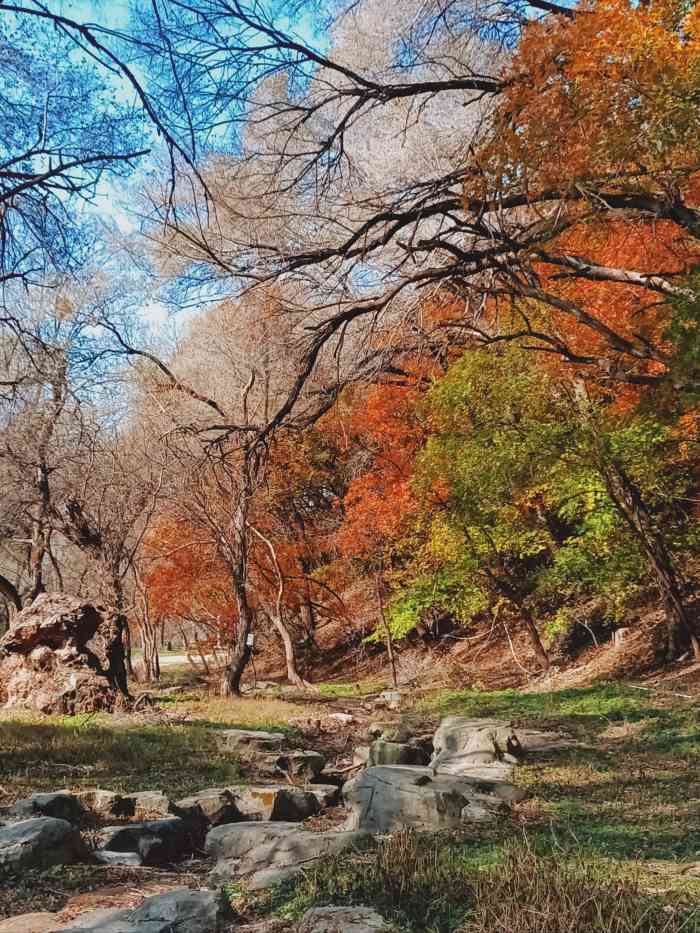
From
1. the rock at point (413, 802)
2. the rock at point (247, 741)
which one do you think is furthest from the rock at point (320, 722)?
the rock at point (413, 802)

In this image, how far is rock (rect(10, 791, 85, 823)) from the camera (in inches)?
254

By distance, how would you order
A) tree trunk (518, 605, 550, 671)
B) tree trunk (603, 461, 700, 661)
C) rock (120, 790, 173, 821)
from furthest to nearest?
tree trunk (518, 605, 550, 671) → tree trunk (603, 461, 700, 661) → rock (120, 790, 173, 821)

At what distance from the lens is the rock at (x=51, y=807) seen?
644 centimetres

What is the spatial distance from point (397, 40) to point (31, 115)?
4.96 metres

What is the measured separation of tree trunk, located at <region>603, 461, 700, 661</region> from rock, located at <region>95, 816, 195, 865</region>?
10.4 metres

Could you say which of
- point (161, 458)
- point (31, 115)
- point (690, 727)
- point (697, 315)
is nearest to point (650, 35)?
point (697, 315)

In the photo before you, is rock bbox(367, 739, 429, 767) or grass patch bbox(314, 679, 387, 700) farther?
grass patch bbox(314, 679, 387, 700)

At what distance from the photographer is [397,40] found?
9250mm

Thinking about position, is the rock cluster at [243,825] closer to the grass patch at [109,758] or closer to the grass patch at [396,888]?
the grass patch at [396,888]

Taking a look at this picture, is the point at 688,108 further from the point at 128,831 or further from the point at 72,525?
the point at 72,525

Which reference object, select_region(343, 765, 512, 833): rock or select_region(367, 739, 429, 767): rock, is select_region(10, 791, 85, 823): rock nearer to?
select_region(343, 765, 512, 833): rock

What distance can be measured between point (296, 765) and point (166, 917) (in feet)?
20.0

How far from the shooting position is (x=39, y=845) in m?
5.27

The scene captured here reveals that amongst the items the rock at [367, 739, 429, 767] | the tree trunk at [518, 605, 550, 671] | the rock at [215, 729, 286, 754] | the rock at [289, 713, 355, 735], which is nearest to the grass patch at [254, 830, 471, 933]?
the rock at [367, 739, 429, 767]
